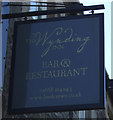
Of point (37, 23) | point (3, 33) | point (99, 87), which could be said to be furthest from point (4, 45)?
point (99, 87)

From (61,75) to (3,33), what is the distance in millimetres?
4379

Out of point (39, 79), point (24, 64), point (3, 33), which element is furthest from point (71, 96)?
point (3, 33)

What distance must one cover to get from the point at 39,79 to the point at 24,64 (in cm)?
49

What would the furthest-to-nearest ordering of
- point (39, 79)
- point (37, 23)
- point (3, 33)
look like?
point (3, 33)
point (37, 23)
point (39, 79)

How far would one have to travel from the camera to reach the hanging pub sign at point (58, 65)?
727cm

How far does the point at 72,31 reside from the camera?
8.02m

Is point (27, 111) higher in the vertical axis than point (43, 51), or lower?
lower

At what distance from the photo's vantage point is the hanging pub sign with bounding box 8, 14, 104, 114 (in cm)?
727

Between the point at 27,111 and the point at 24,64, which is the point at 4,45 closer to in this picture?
the point at 24,64

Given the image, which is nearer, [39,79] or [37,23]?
[39,79]

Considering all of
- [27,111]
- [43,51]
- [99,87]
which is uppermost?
[43,51]

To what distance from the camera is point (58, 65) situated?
763 cm

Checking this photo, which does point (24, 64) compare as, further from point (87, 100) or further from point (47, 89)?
point (87, 100)

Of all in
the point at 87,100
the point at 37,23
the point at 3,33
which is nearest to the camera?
the point at 87,100
